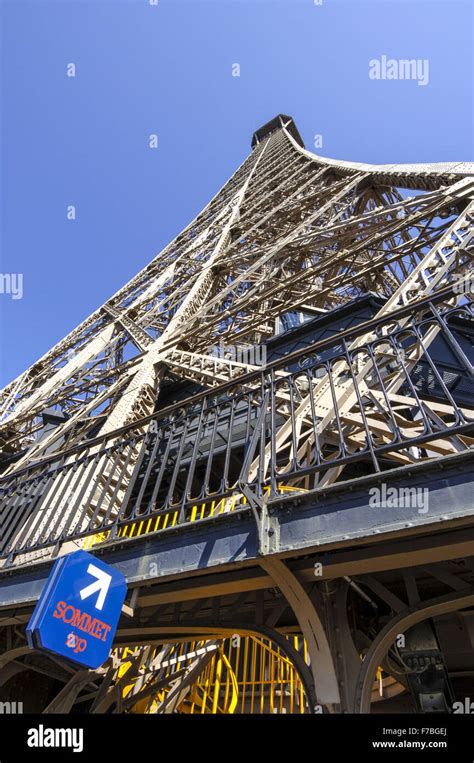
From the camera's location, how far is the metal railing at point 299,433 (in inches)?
130

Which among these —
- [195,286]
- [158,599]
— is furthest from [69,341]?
[158,599]

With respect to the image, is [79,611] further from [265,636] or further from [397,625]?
[397,625]

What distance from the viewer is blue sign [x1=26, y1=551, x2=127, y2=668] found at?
2666 millimetres

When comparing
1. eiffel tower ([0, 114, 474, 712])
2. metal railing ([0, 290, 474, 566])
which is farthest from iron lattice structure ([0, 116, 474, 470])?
metal railing ([0, 290, 474, 566])

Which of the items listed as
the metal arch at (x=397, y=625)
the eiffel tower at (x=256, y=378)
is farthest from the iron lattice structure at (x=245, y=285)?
the metal arch at (x=397, y=625)

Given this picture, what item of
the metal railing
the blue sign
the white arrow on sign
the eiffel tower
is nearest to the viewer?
the blue sign

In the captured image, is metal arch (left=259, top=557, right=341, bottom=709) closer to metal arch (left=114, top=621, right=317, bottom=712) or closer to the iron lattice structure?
metal arch (left=114, top=621, right=317, bottom=712)

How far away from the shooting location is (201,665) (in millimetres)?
7281

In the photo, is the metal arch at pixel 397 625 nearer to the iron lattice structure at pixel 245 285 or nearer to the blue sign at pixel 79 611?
the blue sign at pixel 79 611

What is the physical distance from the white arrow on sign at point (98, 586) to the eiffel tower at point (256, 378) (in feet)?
2.01

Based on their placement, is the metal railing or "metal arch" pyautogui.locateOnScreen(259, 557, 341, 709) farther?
the metal railing
